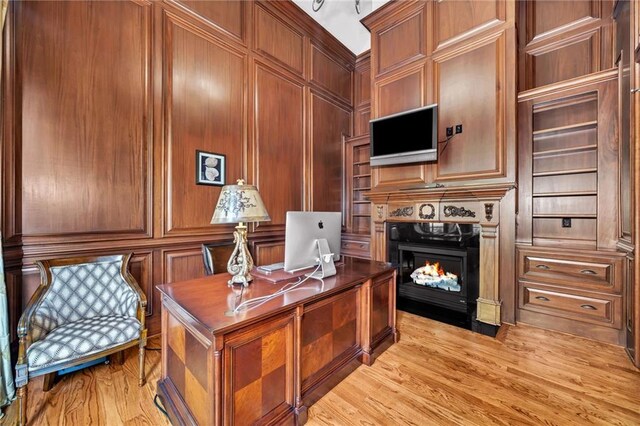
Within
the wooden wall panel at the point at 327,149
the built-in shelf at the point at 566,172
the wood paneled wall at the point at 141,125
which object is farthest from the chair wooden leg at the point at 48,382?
the built-in shelf at the point at 566,172

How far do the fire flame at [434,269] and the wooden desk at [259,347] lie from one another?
160cm

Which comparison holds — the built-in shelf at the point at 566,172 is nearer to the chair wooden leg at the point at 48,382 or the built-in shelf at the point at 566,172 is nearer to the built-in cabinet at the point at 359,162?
the built-in cabinet at the point at 359,162

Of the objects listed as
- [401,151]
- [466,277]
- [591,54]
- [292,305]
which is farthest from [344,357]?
[591,54]

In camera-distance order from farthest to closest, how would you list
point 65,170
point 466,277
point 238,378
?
point 466,277, point 65,170, point 238,378

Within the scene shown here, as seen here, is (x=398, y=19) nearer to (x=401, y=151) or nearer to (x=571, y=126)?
(x=401, y=151)

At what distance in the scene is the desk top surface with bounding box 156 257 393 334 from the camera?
3.76ft

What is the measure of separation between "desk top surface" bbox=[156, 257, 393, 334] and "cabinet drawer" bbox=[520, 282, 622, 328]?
1.96m

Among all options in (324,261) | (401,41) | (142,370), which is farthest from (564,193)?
(142,370)

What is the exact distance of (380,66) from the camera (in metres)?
3.67

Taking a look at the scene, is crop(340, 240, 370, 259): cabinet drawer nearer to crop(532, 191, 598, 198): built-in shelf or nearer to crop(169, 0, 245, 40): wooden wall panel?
crop(532, 191, 598, 198): built-in shelf

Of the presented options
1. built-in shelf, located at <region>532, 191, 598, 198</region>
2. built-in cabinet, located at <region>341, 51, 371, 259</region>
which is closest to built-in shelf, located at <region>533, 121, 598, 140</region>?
built-in shelf, located at <region>532, 191, 598, 198</region>

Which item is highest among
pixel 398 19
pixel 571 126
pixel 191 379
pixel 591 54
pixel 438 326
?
pixel 398 19

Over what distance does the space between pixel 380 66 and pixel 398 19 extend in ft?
1.91

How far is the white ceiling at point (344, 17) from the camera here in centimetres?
356
